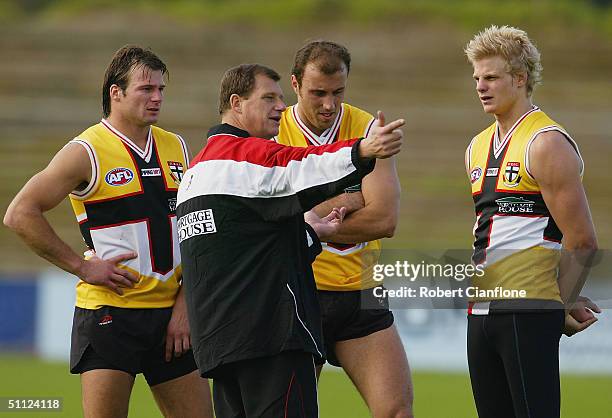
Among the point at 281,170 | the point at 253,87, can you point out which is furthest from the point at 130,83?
the point at 281,170

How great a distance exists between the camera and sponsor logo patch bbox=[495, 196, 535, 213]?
3994 millimetres

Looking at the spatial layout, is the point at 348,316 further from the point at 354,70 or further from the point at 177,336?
the point at 354,70

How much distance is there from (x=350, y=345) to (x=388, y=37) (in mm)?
20716

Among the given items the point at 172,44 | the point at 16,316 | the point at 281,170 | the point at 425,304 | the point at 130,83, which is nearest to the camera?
the point at 281,170

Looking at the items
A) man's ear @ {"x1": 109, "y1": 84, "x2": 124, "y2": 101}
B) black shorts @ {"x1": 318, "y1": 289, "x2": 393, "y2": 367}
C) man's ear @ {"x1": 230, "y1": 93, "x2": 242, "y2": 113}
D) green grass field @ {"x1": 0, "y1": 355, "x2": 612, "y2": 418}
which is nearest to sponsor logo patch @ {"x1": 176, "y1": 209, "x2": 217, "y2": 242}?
man's ear @ {"x1": 230, "y1": 93, "x2": 242, "y2": 113}

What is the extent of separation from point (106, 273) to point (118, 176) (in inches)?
16.5

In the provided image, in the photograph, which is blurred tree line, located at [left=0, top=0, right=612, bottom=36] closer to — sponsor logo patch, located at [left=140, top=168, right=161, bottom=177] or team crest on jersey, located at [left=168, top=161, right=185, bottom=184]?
team crest on jersey, located at [left=168, top=161, right=185, bottom=184]

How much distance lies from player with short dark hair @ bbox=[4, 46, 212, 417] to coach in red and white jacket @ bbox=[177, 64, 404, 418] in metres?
0.75

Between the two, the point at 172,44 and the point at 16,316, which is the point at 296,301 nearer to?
the point at 16,316

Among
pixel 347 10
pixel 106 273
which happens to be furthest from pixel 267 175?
pixel 347 10

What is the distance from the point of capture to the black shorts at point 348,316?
460cm

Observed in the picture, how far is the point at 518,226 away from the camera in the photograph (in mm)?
4020

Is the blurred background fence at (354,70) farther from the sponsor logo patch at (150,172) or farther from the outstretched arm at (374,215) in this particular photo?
the sponsor logo patch at (150,172)

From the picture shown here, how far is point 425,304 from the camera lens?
5.16m
